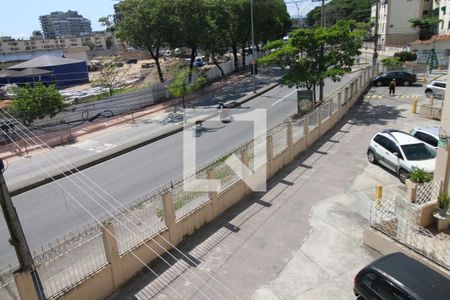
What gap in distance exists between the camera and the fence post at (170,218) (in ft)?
34.2

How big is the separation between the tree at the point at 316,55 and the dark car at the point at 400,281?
18935 mm

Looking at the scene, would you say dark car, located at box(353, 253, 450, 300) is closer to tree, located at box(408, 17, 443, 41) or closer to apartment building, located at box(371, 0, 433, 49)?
tree, located at box(408, 17, 443, 41)

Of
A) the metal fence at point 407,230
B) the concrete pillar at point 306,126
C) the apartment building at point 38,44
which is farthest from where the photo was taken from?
the apartment building at point 38,44

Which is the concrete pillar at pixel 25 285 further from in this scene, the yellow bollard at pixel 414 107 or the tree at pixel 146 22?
the tree at pixel 146 22

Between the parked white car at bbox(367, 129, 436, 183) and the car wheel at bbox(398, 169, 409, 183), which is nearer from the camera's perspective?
the parked white car at bbox(367, 129, 436, 183)

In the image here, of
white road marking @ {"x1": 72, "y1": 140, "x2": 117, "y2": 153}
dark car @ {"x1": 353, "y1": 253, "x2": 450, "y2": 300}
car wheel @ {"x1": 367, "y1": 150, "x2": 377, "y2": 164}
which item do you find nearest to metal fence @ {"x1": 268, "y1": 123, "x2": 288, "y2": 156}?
car wheel @ {"x1": 367, "y1": 150, "x2": 377, "y2": 164}

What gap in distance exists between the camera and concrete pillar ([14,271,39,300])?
723 cm

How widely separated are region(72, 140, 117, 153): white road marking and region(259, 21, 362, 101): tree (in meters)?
11.7

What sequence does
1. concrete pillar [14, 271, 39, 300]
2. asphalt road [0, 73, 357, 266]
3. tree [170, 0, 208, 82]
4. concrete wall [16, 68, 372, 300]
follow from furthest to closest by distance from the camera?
tree [170, 0, 208, 82]
asphalt road [0, 73, 357, 266]
concrete wall [16, 68, 372, 300]
concrete pillar [14, 271, 39, 300]

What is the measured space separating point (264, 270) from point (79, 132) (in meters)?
22.3

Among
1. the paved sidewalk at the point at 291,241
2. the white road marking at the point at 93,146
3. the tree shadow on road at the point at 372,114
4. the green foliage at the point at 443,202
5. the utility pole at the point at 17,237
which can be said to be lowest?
the white road marking at the point at 93,146

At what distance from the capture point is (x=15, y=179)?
19.2m

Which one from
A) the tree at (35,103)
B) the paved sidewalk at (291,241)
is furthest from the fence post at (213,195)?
the tree at (35,103)

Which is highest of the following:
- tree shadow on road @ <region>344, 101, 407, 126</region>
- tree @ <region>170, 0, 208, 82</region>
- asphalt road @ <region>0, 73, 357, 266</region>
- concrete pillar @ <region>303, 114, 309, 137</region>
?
tree @ <region>170, 0, 208, 82</region>
